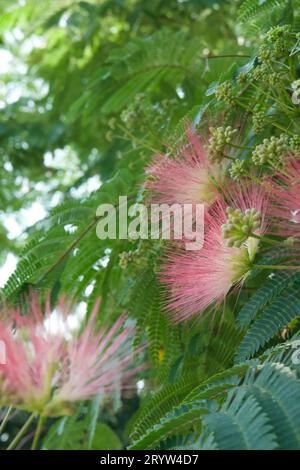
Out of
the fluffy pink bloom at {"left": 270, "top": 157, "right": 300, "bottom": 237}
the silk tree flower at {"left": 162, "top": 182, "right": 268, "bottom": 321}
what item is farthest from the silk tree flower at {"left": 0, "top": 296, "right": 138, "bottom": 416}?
the fluffy pink bloom at {"left": 270, "top": 157, "right": 300, "bottom": 237}

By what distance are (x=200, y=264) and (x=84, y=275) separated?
0.81 meters

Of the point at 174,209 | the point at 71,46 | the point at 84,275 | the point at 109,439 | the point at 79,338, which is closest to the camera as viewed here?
the point at 79,338

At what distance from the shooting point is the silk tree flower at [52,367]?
4.67 ft

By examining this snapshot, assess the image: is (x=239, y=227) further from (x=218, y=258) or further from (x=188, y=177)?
(x=188, y=177)

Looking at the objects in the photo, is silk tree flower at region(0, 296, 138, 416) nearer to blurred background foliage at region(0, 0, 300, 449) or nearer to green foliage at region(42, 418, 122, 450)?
blurred background foliage at region(0, 0, 300, 449)

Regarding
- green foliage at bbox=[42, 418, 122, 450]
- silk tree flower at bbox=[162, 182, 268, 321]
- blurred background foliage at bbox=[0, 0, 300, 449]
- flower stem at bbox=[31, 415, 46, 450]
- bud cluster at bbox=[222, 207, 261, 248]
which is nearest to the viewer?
flower stem at bbox=[31, 415, 46, 450]

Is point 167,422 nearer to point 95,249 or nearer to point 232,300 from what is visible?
point 232,300

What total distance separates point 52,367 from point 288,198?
62cm

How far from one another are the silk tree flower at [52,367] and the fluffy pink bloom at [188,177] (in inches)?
17.7

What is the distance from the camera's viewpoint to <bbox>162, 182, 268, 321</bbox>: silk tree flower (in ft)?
5.58

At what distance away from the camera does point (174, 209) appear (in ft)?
6.41

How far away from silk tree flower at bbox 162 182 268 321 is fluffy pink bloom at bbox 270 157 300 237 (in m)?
0.03

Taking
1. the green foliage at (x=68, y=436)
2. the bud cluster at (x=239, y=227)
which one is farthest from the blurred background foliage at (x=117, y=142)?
the bud cluster at (x=239, y=227)
